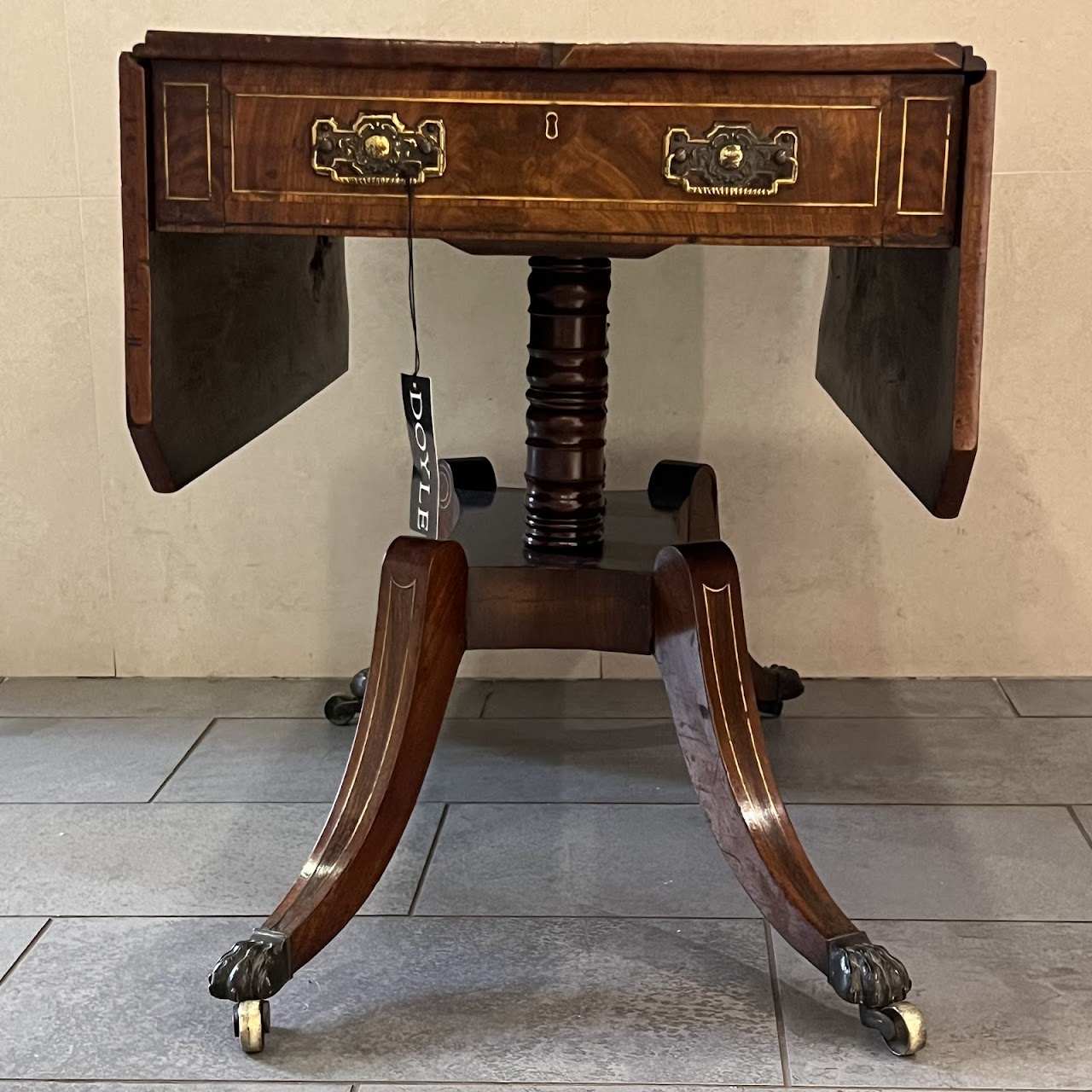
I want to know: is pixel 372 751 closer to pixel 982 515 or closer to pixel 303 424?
pixel 303 424

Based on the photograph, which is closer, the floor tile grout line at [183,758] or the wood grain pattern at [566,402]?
the wood grain pattern at [566,402]

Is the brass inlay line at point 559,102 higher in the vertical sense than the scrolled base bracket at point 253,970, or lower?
higher

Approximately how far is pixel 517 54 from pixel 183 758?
99 centimetres

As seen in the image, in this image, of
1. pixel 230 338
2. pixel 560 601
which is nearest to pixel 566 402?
pixel 560 601

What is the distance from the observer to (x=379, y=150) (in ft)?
3.34

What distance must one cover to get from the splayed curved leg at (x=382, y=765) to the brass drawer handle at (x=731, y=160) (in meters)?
0.42

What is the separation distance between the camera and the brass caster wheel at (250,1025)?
3.48ft

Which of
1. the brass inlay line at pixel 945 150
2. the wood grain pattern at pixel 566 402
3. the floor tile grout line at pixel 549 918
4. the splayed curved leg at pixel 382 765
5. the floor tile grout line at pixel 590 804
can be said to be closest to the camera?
the brass inlay line at pixel 945 150

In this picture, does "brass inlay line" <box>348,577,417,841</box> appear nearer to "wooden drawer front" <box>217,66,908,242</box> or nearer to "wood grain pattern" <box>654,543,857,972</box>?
"wood grain pattern" <box>654,543,857,972</box>

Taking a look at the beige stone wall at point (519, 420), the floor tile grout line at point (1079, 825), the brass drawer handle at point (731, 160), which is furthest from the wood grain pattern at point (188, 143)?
the floor tile grout line at point (1079, 825)

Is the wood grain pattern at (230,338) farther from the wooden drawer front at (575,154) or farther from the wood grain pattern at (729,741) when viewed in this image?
the wood grain pattern at (729,741)

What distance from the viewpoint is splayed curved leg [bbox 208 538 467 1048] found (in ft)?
3.61

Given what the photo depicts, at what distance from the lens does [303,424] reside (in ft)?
6.26

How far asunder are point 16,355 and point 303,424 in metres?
0.39
